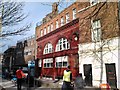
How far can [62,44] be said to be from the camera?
2747 cm

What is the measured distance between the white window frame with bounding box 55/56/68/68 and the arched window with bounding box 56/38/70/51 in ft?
4.35

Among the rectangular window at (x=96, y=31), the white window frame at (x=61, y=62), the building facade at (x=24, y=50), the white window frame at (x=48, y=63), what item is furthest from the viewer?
the building facade at (x=24, y=50)

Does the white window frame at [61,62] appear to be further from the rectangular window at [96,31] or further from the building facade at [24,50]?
the building facade at [24,50]

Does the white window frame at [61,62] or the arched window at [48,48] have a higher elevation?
the arched window at [48,48]

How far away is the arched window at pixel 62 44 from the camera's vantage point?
26.3m

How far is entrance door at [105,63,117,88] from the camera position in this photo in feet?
54.5

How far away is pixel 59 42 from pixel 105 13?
11825mm

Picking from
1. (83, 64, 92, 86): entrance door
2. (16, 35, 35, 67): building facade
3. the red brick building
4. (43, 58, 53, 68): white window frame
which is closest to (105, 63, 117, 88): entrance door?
(83, 64, 92, 86): entrance door

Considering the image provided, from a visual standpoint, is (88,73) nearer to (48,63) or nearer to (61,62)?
(61,62)

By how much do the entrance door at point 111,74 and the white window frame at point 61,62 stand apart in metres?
9.12

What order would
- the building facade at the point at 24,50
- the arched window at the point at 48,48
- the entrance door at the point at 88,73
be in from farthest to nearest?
1. the building facade at the point at 24,50
2. the arched window at the point at 48,48
3. the entrance door at the point at 88,73

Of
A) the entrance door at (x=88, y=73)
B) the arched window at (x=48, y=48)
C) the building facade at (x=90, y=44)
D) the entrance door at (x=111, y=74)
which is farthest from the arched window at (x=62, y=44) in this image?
the entrance door at (x=111, y=74)

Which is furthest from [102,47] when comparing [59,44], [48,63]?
[48,63]

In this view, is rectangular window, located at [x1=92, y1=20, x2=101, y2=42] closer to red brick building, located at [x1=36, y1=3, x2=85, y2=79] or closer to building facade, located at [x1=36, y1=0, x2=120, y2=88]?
building facade, located at [x1=36, y1=0, x2=120, y2=88]
